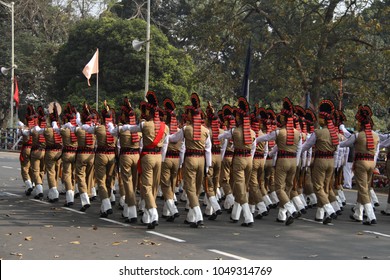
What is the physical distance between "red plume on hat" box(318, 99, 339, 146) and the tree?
2694 centimetres

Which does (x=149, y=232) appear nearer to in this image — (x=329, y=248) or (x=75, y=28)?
(x=329, y=248)

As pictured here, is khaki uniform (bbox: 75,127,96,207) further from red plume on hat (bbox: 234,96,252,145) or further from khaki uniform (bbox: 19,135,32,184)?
red plume on hat (bbox: 234,96,252,145)

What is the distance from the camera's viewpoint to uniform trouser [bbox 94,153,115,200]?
551 inches

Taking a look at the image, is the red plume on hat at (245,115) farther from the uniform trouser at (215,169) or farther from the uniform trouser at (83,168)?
the uniform trouser at (83,168)

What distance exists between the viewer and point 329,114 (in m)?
13.9

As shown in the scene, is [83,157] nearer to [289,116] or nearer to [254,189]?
[254,189]

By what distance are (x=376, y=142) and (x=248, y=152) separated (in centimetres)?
254

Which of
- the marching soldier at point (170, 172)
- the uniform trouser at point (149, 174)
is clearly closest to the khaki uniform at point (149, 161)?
the uniform trouser at point (149, 174)

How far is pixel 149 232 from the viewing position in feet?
40.3

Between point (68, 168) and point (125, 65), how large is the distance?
2665 centimetres

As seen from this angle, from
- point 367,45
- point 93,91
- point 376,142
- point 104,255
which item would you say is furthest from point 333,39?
point 93,91

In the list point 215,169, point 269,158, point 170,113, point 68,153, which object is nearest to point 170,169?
point 170,113

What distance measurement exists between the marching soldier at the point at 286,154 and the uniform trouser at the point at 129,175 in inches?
101

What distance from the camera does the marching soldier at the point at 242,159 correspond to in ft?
43.6
